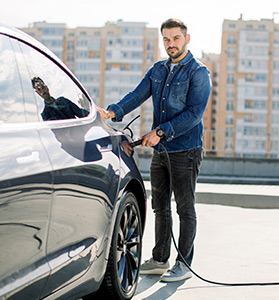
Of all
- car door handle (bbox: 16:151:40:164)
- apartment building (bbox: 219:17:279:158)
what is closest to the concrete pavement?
car door handle (bbox: 16:151:40:164)

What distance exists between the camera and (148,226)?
760 cm

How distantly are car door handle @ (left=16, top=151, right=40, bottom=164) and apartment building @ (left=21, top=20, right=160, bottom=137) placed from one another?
350ft

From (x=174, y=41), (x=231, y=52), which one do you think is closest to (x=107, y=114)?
(x=174, y=41)

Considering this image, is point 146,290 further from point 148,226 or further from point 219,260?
point 148,226

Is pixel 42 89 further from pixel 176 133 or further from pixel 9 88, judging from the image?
pixel 176 133

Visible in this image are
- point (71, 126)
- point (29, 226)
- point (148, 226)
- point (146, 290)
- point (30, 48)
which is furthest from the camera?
point (148, 226)

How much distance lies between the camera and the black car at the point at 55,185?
7.16 ft

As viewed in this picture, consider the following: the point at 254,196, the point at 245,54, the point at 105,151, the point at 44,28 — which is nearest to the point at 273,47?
the point at 245,54

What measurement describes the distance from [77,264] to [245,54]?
11196 centimetres

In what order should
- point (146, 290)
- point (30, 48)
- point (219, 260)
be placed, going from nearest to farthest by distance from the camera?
1. point (30, 48)
2. point (146, 290)
3. point (219, 260)

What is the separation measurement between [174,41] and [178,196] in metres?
1.26

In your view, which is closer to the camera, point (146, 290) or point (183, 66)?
point (146, 290)

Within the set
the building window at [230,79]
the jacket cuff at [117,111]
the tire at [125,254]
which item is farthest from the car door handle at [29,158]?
the building window at [230,79]

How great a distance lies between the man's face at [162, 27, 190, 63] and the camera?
4.46 meters
